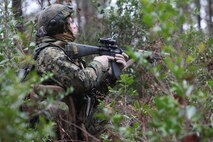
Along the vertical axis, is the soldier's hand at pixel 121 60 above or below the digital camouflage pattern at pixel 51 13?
below

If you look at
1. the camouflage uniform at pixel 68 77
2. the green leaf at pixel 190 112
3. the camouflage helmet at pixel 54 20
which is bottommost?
the camouflage uniform at pixel 68 77

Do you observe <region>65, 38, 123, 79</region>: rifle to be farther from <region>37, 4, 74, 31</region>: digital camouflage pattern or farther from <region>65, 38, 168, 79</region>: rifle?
<region>37, 4, 74, 31</region>: digital camouflage pattern

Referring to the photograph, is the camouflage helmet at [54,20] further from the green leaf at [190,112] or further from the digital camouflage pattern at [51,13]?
the green leaf at [190,112]

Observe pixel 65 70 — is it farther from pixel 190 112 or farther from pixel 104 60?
pixel 190 112

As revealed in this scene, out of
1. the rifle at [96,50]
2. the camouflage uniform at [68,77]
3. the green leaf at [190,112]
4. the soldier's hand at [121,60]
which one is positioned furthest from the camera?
the soldier's hand at [121,60]

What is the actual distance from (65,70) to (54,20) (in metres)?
0.67

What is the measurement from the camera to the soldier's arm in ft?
13.5

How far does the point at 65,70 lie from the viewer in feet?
13.6

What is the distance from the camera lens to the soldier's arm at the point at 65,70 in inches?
162

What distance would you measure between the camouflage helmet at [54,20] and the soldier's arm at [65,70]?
1.31 feet

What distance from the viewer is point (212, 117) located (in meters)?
2.84

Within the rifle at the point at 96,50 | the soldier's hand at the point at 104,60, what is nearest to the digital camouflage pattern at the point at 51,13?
the rifle at the point at 96,50

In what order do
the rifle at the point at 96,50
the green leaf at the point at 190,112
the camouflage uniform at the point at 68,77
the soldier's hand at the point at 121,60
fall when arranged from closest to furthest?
the green leaf at the point at 190,112 → the camouflage uniform at the point at 68,77 → the rifle at the point at 96,50 → the soldier's hand at the point at 121,60

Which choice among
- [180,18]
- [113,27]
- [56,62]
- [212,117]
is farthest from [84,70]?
[113,27]
